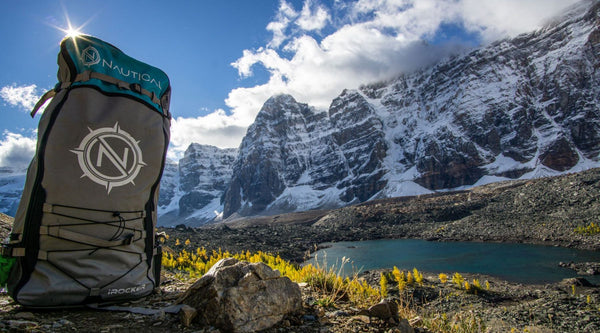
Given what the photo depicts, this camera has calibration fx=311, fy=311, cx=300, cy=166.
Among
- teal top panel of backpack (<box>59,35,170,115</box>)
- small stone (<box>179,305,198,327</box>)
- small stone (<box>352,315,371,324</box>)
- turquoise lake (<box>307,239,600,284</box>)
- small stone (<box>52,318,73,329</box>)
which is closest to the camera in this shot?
small stone (<box>52,318,73,329</box>)

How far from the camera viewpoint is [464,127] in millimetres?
123750

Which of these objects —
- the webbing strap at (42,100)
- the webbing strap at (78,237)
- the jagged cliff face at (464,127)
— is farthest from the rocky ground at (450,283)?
the jagged cliff face at (464,127)

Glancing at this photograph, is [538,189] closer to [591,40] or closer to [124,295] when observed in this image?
[124,295]

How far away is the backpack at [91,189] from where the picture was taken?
2723 millimetres

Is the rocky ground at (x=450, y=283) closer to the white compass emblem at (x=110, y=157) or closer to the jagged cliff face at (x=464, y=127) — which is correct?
the white compass emblem at (x=110, y=157)

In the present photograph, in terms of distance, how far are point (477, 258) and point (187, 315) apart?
101ft

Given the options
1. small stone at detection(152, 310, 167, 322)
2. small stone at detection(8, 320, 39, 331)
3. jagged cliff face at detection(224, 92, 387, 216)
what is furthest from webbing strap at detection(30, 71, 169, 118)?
jagged cliff face at detection(224, 92, 387, 216)

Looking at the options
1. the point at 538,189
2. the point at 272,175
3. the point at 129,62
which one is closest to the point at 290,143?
the point at 272,175

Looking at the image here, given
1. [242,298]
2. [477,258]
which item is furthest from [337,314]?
[477,258]

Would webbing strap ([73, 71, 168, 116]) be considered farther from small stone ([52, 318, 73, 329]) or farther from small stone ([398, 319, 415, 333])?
small stone ([398, 319, 415, 333])

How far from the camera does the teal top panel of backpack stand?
3205 millimetres

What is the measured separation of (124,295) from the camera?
3.00m

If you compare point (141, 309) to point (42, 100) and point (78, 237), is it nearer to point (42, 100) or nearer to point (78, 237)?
point (78, 237)

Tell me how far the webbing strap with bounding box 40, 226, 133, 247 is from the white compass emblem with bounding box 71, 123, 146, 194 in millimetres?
480
